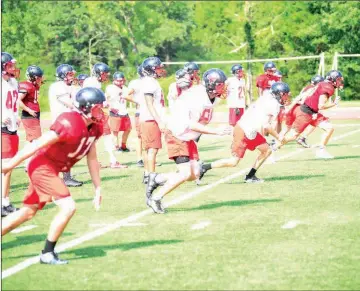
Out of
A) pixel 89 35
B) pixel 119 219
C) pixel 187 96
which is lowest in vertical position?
pixel 89 35

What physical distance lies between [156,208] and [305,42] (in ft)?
145

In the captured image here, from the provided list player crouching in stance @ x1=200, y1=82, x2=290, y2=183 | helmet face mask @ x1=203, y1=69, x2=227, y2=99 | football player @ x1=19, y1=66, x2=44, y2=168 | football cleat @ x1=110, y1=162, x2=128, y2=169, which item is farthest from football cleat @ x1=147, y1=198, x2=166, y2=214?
football cleat @ x1=110, y1=162, x2=128, y2=169

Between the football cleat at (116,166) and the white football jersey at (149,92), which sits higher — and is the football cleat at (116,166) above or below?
below

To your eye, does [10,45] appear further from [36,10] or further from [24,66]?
[36,10]

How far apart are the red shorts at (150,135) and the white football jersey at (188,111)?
2529 millimetres

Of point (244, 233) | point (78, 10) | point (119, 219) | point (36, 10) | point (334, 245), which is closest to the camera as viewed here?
point (334, 245)

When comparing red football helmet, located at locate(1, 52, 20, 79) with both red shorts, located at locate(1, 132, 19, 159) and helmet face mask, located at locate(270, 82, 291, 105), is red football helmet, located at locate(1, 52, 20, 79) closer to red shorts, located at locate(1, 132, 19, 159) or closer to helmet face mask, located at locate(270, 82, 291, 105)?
red shorts, located at locate(1, 132, 19, 159)

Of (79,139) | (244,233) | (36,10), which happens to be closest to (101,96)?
(79,139)

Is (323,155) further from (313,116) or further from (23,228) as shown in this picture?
(23,228)

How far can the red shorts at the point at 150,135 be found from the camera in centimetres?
1280

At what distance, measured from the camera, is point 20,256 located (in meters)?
7.85

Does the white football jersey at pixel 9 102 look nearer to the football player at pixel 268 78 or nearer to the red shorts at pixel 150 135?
the red shorts at pixel 150 135

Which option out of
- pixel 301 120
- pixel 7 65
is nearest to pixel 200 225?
pixel 7 65

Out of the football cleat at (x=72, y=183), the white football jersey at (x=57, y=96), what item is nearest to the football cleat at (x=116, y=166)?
the football cleat at (x=72, y=183)
